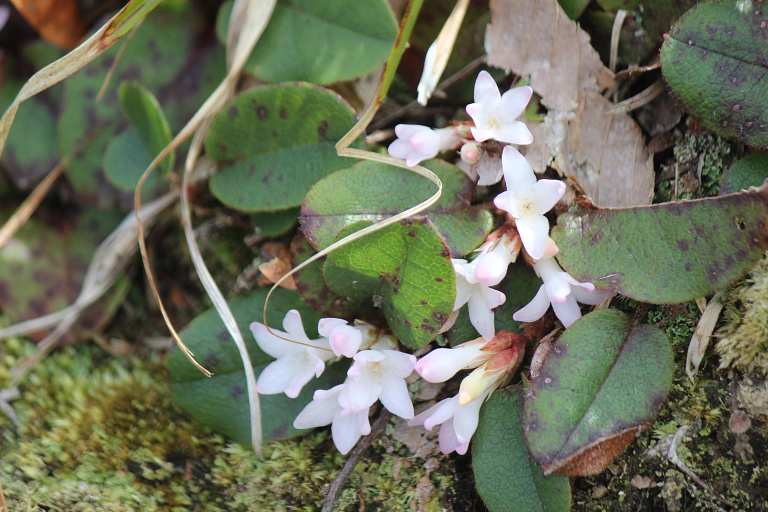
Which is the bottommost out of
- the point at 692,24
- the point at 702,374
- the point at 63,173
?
the point at 702,374

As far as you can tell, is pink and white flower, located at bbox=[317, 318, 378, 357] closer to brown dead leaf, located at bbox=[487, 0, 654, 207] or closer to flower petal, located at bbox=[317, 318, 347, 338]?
flower petal, located at bbox=[317, 318, 347, 338]

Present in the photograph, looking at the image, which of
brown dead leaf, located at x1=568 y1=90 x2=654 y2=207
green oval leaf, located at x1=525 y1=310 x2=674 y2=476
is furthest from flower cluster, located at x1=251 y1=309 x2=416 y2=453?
brown dead leaf, located at x1=568 y1=90 x2=654 y2=207

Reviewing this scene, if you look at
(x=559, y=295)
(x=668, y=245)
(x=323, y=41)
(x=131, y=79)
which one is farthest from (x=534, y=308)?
(x=131, y=79)

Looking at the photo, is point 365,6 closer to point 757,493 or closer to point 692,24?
point 692,24

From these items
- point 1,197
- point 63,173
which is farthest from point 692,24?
point 1,197

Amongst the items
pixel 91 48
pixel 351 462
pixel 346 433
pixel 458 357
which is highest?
pixel 91 48

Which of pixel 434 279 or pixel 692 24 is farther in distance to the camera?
pixel 692 24

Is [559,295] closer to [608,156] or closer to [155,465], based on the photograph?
[608,156]
